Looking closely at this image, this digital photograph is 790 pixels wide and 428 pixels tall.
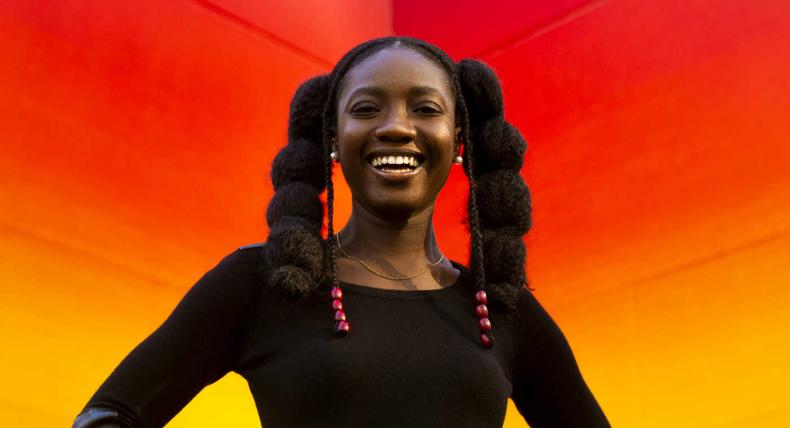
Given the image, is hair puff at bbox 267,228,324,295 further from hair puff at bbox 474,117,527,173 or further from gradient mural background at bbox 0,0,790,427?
gradient mural background at bbox 0,0,790,427

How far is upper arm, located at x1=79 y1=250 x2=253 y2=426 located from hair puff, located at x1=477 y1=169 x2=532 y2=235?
1.36 feet

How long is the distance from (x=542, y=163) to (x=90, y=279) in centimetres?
117

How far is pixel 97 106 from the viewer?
2.57 meters

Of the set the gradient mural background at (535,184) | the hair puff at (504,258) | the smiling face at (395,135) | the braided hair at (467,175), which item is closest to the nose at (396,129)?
the smiling face at (395,135)

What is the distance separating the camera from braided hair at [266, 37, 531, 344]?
1.75 metres

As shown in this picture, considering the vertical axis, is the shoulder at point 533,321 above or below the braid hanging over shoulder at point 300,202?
below

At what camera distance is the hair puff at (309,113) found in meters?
1.86

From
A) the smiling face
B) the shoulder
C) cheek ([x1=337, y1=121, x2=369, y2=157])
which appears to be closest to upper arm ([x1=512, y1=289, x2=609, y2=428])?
the shoulder

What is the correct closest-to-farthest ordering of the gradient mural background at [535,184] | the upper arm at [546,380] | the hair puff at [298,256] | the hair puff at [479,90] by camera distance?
1. the hair puff at [298,256]
2. the upper arm at [546,380]
3. the hair puff at [479,90]
4. the gradient mural background at [535,184]

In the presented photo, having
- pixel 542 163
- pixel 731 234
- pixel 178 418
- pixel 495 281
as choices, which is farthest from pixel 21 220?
pixel 731 234

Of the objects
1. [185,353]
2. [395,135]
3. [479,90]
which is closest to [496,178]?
[479,90]

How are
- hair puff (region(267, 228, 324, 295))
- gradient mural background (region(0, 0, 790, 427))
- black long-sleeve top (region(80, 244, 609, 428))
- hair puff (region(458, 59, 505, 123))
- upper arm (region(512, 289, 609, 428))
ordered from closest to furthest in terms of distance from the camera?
black long-sleeve top (region(80, 244, 609, 428)), hair puff (region(267, 228, 324, 295)), upper arm (region(512, 289, 609, 428)), hair puff (region(458, 59, 505, 123)), gradient mural background (region(0, 0, 790, 427))

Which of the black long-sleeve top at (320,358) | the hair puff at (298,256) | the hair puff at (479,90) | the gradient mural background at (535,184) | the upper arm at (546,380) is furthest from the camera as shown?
the gradient mural background at (535,184)

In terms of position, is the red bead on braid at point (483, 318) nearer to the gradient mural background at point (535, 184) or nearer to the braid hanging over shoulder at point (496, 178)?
the braid hanging over shoulder at point (496, 178)
